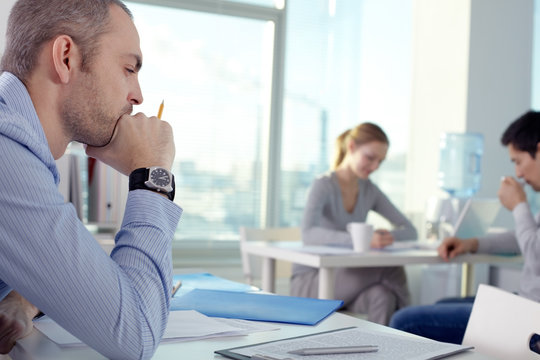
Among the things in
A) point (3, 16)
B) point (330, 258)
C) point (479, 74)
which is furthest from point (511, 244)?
point (3, 16)

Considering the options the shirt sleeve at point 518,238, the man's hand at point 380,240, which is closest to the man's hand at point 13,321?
the shirt sleeve at point 518,238

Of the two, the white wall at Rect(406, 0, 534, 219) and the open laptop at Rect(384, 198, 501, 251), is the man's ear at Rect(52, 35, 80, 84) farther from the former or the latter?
the white wall at Rect(406, 0, 534, 219)

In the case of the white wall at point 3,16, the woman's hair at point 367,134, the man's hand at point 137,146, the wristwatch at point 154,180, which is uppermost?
the white wall at point 3,16

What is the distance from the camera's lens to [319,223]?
3322mm

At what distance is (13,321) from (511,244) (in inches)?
96.0

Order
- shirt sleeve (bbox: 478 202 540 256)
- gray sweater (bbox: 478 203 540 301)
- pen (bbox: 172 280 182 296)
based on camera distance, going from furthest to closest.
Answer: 1. shirt sleeve (bbox: 478 202 540 256)
2. gray sweater (bbox: 478 203 540 301)
3. pen (bbox: 172 280 182 296)

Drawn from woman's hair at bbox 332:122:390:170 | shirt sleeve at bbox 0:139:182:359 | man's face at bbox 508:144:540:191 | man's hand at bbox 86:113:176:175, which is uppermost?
woman's hair at bbox 332:122:390:170

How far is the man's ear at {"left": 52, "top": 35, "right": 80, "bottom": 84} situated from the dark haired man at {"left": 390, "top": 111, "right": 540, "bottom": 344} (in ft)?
5.41

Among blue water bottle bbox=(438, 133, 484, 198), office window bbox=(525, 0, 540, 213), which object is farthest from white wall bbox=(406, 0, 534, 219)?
blue water bottle bbox=(438, 133, 484, 198)

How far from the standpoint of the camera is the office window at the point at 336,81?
4582mm

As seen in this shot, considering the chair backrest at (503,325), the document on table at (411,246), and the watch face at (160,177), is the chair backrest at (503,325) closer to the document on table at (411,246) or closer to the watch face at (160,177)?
the watch face at (160,177)

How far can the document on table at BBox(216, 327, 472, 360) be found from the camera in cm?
93

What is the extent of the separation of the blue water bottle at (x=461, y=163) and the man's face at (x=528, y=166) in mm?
1416

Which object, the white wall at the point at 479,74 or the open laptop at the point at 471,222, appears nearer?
the open laptop at the point at 471,222
